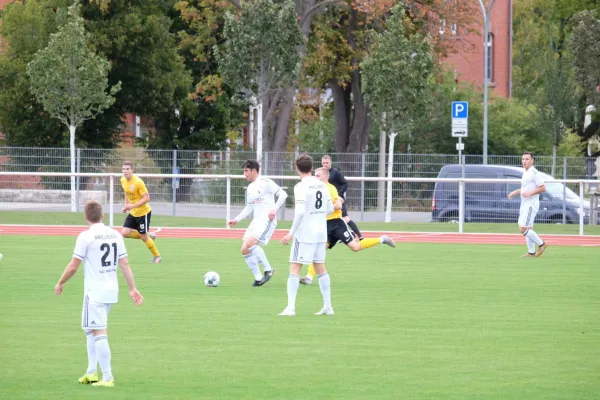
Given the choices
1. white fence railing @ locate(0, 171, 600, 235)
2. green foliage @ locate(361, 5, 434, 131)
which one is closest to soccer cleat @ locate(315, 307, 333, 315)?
white fence railing @ locate(0, 171, 600, 235)

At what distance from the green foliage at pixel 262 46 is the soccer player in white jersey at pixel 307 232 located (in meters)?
20.8

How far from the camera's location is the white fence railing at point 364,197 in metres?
29.4

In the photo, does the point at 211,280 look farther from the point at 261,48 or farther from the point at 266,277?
the point at 261,48

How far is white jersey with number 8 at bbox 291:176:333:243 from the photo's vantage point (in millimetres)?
12469

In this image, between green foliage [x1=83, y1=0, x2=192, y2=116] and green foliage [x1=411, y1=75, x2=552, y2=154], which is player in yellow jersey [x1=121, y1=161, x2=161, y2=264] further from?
green foliage [x1=411, y1=75, x2=552, y2=154]

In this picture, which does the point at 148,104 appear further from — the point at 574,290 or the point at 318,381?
the point at 318,381

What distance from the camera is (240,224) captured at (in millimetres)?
30750

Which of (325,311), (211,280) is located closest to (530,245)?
(211,280)

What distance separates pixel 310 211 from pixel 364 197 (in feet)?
63.3

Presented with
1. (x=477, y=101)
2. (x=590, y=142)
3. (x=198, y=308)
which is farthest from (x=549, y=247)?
(x=590, y=142)

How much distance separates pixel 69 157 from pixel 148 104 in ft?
39.9

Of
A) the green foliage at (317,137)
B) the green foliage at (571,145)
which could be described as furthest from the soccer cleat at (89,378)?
the green foliage at (571,145)

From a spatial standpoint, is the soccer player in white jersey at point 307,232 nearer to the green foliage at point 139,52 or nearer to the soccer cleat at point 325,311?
the soccer cleat at point 325,311

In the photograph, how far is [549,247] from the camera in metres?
24.3
